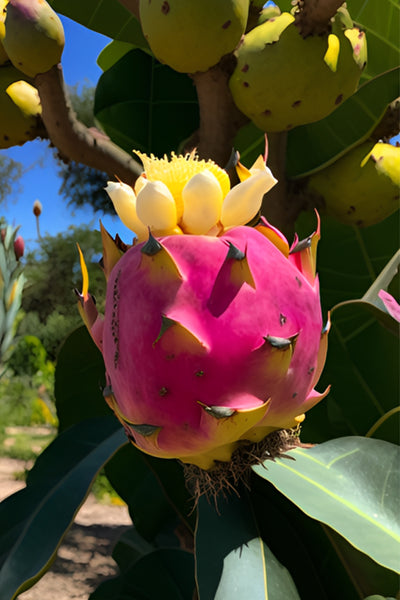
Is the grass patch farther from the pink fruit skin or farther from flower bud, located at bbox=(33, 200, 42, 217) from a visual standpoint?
the pink fruit skin

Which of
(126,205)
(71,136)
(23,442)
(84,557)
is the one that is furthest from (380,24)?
(23,442)

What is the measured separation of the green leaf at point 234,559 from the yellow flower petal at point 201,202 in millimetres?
189

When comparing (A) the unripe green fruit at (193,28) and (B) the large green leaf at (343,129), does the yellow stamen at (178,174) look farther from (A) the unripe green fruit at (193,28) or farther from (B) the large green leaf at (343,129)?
(B) the large green leaf at (343,129)

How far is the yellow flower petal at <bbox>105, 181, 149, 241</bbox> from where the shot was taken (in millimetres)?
368

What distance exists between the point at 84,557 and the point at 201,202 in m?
1.67

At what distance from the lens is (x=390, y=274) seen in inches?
21.9

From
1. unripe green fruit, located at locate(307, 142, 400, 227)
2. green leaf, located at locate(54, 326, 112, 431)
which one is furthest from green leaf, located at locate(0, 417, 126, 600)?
unripe green fruit, located at locate(307, 142, 400, 227)

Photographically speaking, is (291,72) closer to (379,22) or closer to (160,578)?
(379,22)

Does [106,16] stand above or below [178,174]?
above

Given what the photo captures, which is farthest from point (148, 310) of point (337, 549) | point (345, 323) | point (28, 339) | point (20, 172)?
point (20, 172)

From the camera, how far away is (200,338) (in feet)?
1.01

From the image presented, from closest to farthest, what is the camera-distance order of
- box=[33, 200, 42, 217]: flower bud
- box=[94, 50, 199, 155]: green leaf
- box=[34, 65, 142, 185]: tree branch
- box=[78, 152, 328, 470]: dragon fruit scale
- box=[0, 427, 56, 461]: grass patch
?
box=[78, 152, 328, 470]: dragon fruit scale < box=[34, 65, 142, 185]: tree branch < box=[94, 50, 199, 155]: green leaf < box=[0, 427, 56, 461]: grass patch < box=[33, 200, 42, 217]: flower bud

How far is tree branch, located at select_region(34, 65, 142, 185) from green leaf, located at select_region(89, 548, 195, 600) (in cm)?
39

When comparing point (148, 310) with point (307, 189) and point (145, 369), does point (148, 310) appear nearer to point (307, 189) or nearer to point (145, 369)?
point (145, 369)
